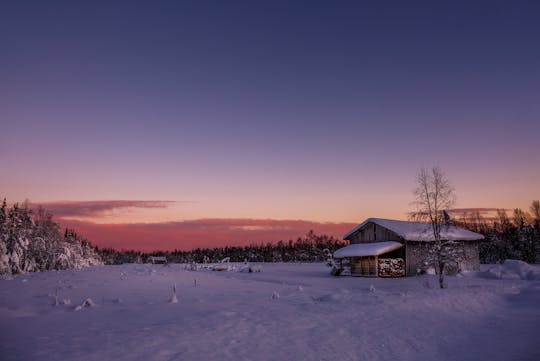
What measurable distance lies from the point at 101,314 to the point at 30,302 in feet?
19.5

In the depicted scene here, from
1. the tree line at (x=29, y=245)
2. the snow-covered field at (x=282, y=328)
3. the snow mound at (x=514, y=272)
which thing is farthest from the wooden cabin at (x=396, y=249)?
the tree line at (x=29, y=245)

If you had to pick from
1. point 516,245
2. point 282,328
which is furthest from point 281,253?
point 282,328

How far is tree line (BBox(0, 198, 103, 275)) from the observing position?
48531mm

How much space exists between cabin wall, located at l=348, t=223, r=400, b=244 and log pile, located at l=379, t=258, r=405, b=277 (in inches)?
84.3

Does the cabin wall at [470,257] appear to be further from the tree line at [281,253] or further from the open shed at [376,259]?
the tree line at [281,253]

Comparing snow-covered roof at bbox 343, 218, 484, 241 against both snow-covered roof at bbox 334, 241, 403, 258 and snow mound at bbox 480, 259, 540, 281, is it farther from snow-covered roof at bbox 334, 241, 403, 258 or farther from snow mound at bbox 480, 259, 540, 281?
snow mound at bbox 480, 259, 540, 281

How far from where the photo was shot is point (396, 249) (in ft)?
125

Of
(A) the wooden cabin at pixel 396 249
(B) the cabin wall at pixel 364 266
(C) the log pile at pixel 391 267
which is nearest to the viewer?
(A) the wooden cabin at pixel 396 249

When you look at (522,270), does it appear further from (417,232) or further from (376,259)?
(376,259)

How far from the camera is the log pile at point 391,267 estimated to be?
36812 mm

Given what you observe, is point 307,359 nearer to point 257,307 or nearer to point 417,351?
point 417,351

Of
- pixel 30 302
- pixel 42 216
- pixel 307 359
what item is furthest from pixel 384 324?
pixel 42 216

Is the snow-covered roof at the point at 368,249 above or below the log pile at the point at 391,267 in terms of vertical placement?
above

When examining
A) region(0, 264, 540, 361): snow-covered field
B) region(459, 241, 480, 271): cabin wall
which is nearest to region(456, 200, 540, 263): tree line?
region(459, 241, 480, 271): cabin wall
